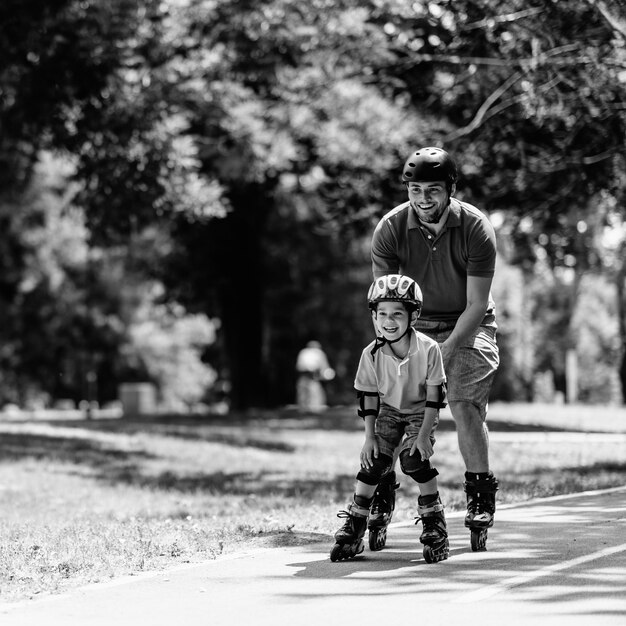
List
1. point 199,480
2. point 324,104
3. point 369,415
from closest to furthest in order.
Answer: point 369,415 < point 199,480 < point 324,104

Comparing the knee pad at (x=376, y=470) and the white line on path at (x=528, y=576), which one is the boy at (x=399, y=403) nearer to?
the knee pad at (x=376, y=470)

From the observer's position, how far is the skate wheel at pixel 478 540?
636 centimetres

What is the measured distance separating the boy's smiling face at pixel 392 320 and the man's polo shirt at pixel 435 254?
17.6 inches

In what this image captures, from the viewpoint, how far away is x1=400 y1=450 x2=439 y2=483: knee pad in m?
6.12

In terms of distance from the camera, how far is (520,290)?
40938mm

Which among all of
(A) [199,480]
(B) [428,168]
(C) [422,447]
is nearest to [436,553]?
(C) [422,447]

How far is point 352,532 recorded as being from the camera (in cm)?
626

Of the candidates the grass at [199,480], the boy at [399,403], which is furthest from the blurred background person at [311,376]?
the boy at [399,403]

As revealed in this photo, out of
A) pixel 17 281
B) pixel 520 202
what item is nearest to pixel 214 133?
pixel 520 202

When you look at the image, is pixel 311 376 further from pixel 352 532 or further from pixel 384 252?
pixel 352 532

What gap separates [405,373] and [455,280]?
2.45ft

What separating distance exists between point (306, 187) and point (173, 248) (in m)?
4.86

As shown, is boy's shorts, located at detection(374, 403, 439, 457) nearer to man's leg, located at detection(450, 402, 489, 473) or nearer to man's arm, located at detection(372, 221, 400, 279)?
man's leg, located at detection(450, 402, 489, 473)

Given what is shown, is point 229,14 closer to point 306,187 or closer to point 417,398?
point 306,187
